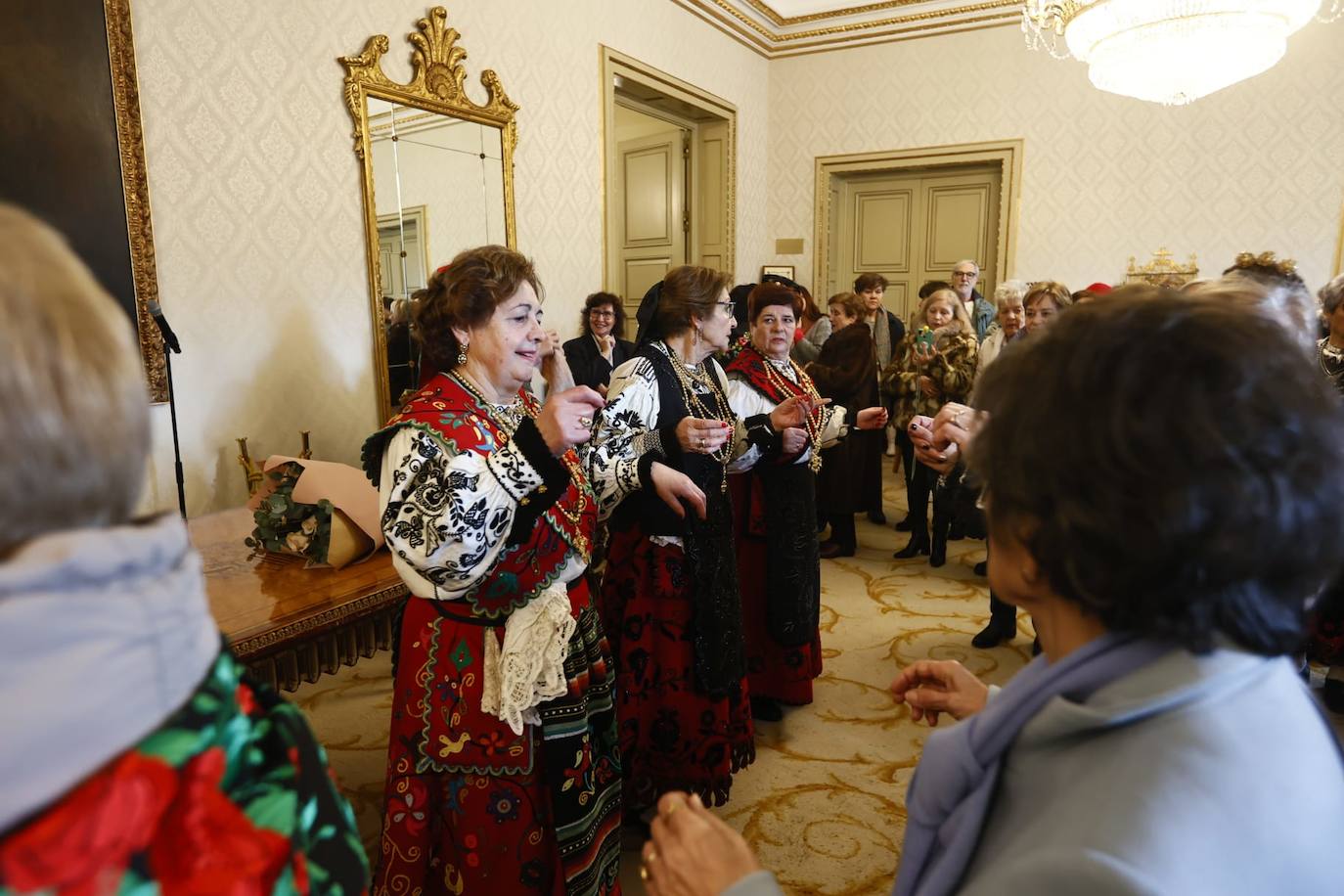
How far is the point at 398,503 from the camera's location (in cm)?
155

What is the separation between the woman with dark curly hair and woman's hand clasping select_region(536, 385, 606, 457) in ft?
3.23

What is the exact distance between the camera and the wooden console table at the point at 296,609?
2.12m

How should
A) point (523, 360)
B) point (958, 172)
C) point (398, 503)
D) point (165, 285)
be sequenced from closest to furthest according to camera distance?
point (398, 503) → point (523, 360) → point (165, 285) → point (958, 172)

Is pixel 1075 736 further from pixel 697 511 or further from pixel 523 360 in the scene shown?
pixel 697 511

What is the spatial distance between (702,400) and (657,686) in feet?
2.84

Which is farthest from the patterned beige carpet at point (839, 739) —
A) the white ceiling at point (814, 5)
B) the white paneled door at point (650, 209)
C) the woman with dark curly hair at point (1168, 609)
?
the white ceiling at point (814, 5)

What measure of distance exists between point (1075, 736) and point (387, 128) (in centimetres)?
379

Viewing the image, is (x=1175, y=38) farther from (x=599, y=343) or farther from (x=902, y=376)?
(x=599, y=343)

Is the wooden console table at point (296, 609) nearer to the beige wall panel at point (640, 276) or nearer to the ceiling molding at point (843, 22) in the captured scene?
the beige wall panel at point (640, 276)

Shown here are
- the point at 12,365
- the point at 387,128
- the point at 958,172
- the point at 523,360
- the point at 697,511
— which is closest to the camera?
the point at 12,365

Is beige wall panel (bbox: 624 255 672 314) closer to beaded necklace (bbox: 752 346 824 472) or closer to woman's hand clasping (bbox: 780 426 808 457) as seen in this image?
beaded necklace (bbox: 752 346 824 472)

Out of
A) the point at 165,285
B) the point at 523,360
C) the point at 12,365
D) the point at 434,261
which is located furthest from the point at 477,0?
the point at 12,365

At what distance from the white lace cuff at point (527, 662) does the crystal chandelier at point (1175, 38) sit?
3.85m

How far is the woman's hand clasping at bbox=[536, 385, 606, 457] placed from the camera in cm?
160
